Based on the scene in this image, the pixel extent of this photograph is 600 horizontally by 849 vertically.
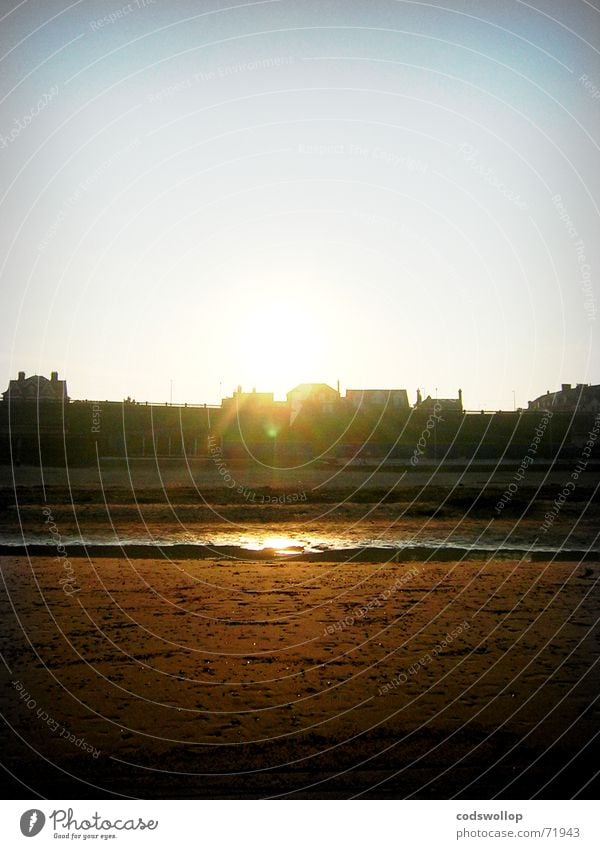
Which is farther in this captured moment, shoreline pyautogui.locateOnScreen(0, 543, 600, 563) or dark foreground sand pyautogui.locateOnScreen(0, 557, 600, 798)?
shoreline pyautogui.locateOnScreen(0, 543, 600, 563)

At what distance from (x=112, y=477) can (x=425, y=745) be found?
32423 mm

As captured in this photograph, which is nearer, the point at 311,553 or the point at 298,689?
the point at 298,689

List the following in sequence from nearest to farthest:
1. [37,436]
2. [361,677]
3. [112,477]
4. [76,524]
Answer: [361,677]
[76,524]
[112,477]
[37,436]

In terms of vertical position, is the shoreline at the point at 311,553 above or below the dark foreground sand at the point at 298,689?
below

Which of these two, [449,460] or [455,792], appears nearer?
[455,792]

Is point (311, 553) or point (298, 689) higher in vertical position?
point (298, 689)

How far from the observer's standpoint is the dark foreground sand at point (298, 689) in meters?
4.87

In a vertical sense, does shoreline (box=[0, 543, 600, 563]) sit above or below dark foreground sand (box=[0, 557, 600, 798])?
below

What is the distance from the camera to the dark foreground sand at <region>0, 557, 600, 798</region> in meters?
4.87

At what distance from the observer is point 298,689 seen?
646cm

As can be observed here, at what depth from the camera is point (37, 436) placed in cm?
4988

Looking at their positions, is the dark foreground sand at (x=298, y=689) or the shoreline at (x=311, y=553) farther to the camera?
the shoreline at (x=311, y=553)

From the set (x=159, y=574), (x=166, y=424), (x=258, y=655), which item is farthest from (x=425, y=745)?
(x=166, y=424)

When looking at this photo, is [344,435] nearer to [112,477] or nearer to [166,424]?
[166,424]
